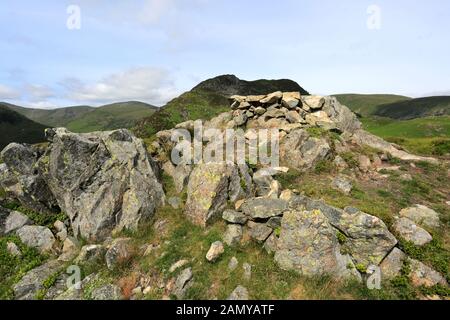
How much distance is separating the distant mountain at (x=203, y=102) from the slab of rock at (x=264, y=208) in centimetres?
3959

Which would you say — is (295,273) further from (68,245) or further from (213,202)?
(68,245)

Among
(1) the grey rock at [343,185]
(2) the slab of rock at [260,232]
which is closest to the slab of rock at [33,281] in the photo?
(2) the slab of rock at [260,232]

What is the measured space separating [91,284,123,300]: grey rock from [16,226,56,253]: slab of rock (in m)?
5.62

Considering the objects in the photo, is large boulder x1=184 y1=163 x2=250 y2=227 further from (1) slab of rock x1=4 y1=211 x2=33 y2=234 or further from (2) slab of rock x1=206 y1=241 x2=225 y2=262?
(1) slab of rock x1=4 y1=211 x2=33 y2=234

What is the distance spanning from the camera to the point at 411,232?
14836 mm

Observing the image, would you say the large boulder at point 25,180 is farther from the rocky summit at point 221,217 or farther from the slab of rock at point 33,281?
the slab of rock at point 33,281

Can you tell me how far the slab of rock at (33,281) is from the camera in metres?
14.5

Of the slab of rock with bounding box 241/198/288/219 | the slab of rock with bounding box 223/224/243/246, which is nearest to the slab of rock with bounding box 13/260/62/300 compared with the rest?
the slab of rock with bounding box 223/224/243/246

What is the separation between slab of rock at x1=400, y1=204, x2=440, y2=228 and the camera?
53.2ft

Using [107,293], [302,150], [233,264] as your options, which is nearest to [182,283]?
[233,264]
